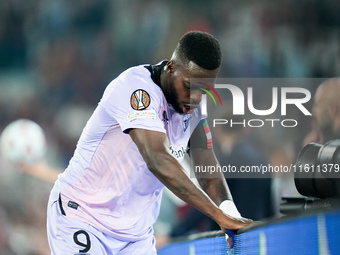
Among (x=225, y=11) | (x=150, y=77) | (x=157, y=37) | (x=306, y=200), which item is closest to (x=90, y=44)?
(x=157, y=37)

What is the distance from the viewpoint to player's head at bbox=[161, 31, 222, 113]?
9.04 ft

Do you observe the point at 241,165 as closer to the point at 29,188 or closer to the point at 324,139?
the point at 324,139

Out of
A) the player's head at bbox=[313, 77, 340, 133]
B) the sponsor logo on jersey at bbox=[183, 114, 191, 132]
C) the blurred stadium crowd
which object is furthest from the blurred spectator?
the blurred stadium crowd

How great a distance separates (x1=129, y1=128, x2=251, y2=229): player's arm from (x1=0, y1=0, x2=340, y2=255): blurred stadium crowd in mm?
5283

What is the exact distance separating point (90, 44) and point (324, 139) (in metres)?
5.18

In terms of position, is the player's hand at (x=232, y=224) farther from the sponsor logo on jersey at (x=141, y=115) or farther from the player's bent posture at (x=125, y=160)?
the sponsor logo on jersey at (x=141, y=115)

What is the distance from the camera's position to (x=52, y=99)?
812 centimetres

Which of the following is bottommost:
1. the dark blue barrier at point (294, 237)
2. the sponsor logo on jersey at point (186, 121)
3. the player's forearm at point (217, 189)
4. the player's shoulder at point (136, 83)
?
the dark blue barrier at point (294, 237)

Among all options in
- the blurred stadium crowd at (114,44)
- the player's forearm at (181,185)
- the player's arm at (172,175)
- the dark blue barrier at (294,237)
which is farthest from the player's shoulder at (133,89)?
the blurred stadium crowd at (114,44)

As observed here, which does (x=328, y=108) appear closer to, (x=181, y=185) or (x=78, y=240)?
(x=181, y=185)

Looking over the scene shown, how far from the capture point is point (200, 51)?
278cm

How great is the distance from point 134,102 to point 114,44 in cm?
608

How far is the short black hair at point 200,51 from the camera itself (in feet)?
9.04

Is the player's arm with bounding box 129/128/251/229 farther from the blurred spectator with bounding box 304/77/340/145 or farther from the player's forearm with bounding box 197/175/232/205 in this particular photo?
the blurred spectator with bounding box 304/77/340/145
